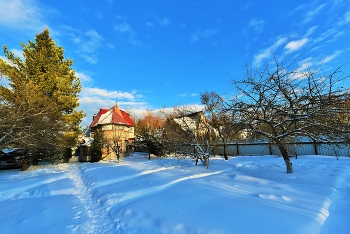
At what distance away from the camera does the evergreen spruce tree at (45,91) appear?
1066 centimetres

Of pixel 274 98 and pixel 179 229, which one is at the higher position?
pixel 274 98

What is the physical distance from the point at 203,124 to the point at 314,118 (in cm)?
826

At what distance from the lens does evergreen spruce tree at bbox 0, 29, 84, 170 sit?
35.0 ft

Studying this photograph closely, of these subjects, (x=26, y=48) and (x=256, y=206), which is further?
(x=26, y=48)

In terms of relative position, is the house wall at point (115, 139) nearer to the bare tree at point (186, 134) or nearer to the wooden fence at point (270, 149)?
the bare tree at point (186, 134)

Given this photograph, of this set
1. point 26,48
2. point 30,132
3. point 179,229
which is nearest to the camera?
point 179,229

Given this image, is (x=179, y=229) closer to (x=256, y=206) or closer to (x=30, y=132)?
(x=256, y=206)

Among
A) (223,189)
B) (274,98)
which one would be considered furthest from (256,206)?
(274,98)

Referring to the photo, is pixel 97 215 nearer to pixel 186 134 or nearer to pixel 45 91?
pixel 186 134

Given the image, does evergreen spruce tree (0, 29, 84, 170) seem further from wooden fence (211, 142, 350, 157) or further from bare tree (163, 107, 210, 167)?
wooden fence (211, 142, 350, 157)

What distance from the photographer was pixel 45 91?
1415cm

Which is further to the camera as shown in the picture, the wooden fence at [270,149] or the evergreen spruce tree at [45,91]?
the wooden fence at [270,149]

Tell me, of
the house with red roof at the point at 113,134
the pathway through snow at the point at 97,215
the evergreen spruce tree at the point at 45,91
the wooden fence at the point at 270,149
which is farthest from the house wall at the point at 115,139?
the pathway through snow at the point at 97,215

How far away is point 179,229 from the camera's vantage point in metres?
2.96
